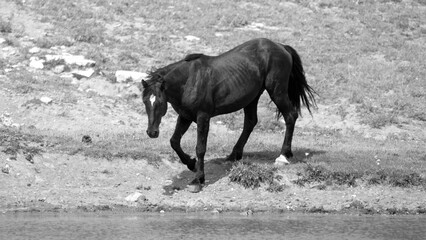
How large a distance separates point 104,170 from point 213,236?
11.6ft

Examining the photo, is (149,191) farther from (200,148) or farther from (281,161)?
(281,161)

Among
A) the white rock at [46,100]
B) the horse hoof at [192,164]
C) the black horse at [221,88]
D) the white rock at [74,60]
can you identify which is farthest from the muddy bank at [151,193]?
the white rock at [74,60]

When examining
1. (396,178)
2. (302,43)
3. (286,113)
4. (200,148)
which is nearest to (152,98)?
(200,148)

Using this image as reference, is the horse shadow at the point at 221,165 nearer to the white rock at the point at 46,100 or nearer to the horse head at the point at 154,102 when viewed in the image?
the horse head at the point at 154,102

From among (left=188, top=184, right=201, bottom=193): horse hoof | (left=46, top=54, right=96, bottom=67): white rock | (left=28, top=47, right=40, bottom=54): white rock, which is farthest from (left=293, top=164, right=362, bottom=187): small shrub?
(left=28, top=47, right=40, bottom=54): white rock

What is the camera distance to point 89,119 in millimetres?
20156

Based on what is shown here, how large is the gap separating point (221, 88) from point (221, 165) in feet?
4.64

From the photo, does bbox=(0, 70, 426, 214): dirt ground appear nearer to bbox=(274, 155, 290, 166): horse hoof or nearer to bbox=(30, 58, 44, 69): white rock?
bbox=(274, 155, 290, 166): horse hoof

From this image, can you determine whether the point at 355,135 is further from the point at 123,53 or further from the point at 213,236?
the point at 213,236

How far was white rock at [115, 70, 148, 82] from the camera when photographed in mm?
22344

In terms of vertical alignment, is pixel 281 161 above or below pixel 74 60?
above

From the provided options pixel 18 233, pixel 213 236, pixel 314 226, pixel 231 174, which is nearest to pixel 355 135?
pixel 231 174

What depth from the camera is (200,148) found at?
51.1 ft

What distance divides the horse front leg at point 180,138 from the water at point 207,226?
1.31 m
